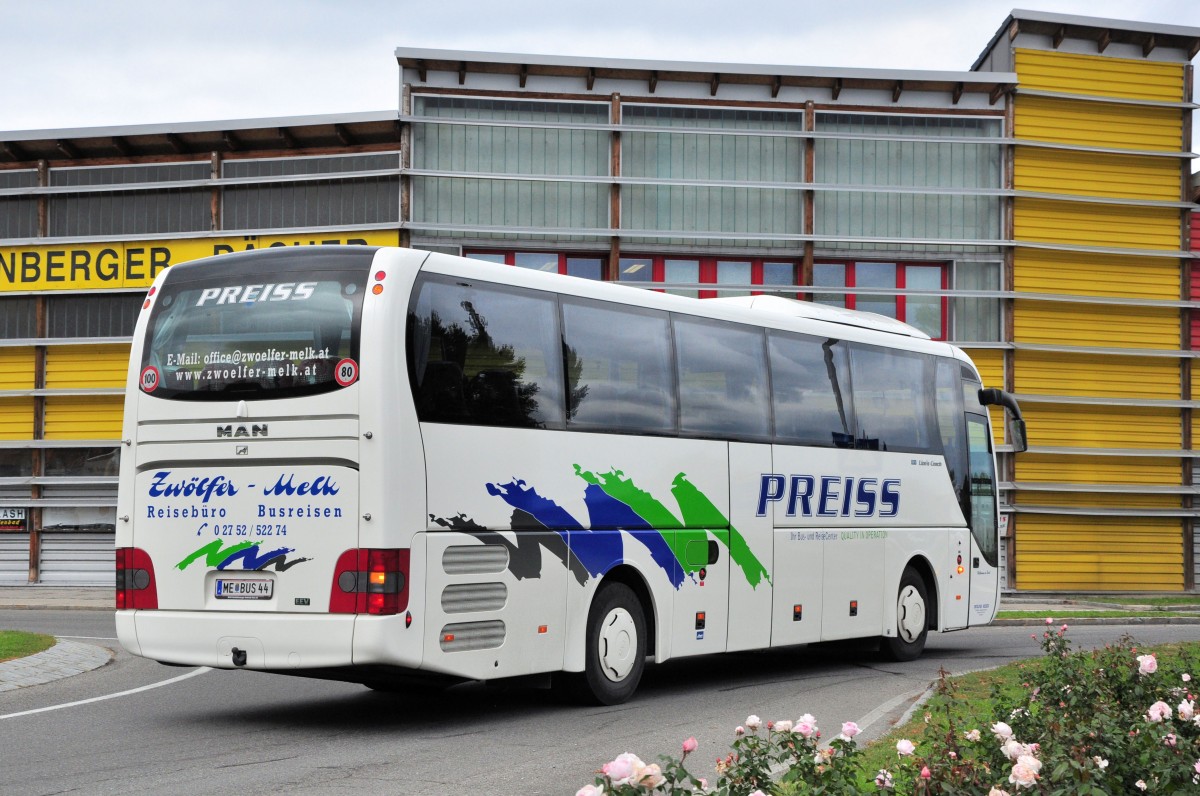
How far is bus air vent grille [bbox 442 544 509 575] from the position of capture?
10266 millimetres

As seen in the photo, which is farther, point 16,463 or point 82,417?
point 16,463

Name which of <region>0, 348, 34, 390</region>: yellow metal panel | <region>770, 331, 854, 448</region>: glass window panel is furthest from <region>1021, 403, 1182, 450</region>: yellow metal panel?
<region>0, 348, 34, 390</region>: yellow metal panel

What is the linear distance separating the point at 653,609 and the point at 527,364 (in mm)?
2499

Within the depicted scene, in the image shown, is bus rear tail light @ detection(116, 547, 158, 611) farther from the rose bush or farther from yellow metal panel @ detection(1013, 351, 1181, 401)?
yellow metal panel @ detection(1013, 351, 1181, 401)

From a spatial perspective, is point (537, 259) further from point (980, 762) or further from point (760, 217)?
point (980, 762)

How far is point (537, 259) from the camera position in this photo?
93.9 feet

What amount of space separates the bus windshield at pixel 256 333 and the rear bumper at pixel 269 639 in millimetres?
1526

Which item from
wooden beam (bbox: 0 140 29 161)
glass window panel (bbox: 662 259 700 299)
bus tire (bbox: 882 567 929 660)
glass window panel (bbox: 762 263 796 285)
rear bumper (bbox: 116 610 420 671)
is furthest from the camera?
wooden beam (bbox: 0 140 29 161)

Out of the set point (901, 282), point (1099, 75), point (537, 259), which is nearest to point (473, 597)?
point (537, 259)

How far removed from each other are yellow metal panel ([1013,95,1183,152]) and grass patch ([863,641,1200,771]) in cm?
1678

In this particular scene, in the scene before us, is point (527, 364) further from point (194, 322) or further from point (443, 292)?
point (194, 322)

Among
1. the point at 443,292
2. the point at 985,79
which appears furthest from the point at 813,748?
the point at 985,79

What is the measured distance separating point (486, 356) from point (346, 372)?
114cm

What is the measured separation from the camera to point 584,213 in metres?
28.5
